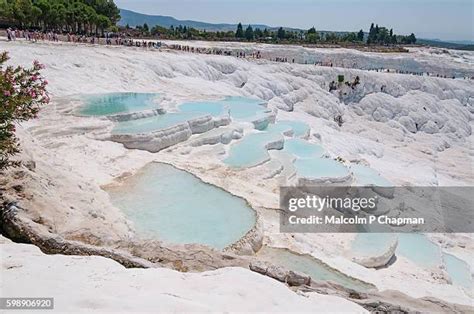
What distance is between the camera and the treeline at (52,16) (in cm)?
3281

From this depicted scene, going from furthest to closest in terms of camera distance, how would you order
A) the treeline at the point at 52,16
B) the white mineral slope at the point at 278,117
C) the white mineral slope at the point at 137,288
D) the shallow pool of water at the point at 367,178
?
1. the treeline at the point at 52,16
2. the shallow pool of water at the point at 367,178
3. the white mineral slope at the point at 278,117
4. the white mineral slope at the point at 137,288

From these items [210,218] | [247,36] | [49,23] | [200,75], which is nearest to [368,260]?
[210,218]

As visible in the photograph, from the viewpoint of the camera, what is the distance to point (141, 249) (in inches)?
219

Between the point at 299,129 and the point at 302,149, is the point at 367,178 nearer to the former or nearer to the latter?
the point at 302,149

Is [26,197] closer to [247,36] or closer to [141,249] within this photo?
[141,249]

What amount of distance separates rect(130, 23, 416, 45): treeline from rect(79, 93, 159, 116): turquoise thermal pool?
34978mm

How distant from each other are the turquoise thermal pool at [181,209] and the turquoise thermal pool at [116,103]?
451cm

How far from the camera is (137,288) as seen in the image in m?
3.93

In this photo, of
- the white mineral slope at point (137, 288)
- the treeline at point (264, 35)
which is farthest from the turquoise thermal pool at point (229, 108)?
Answer: the treeline at point (264, 35)

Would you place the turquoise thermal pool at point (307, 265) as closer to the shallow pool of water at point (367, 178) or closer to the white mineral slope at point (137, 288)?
the white mineral slope at point (137, 288)

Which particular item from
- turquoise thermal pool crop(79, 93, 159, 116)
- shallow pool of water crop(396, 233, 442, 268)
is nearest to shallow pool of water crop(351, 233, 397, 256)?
shallow pool of water crop(396, 233, 442, 268)

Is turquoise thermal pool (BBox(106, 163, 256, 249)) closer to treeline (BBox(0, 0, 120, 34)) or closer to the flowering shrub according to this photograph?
the flowering shrub

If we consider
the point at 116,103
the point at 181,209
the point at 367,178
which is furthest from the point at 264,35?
the point at 181,209

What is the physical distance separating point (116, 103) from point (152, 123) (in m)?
2.79
